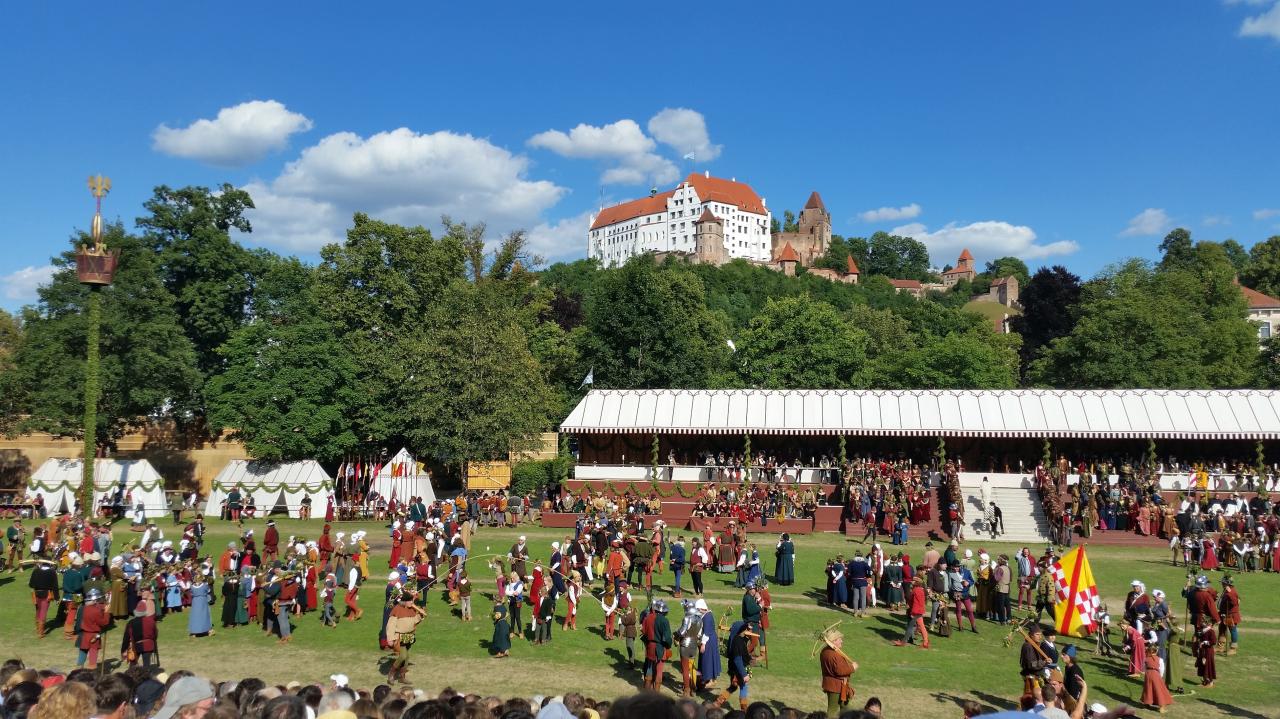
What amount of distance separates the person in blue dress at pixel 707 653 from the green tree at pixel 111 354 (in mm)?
37892

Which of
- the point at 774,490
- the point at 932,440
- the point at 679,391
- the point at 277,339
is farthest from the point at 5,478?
the point at 932,440

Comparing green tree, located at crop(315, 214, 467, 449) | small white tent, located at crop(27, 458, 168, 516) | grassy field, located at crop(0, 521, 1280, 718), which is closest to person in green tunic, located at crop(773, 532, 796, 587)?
grassy field, located at crop(0, 521, 1280, 718)

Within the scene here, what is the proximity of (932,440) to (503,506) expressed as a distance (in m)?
19.6

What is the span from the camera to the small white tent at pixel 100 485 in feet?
119

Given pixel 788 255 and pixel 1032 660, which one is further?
pixel 788 255

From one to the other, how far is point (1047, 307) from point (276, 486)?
64656 millimetres

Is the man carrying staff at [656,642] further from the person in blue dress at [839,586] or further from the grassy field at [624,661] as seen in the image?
the person in blue dress at [839,586]

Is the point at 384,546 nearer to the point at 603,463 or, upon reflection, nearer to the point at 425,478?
the point at 425,478

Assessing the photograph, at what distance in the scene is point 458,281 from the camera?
156ft

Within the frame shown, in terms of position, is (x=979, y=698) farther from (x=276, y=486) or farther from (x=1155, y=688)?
(x=276, y=486)

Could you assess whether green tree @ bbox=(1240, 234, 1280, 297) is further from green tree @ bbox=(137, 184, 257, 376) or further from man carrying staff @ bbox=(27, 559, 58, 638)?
man carrying staff @ bbox=(27, 559, 58, 638)

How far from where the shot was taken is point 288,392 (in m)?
39.4

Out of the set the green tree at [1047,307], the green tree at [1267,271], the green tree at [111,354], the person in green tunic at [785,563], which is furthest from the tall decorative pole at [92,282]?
the green tree at [1267,271]

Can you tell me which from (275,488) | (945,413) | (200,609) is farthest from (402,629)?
(945,413)
